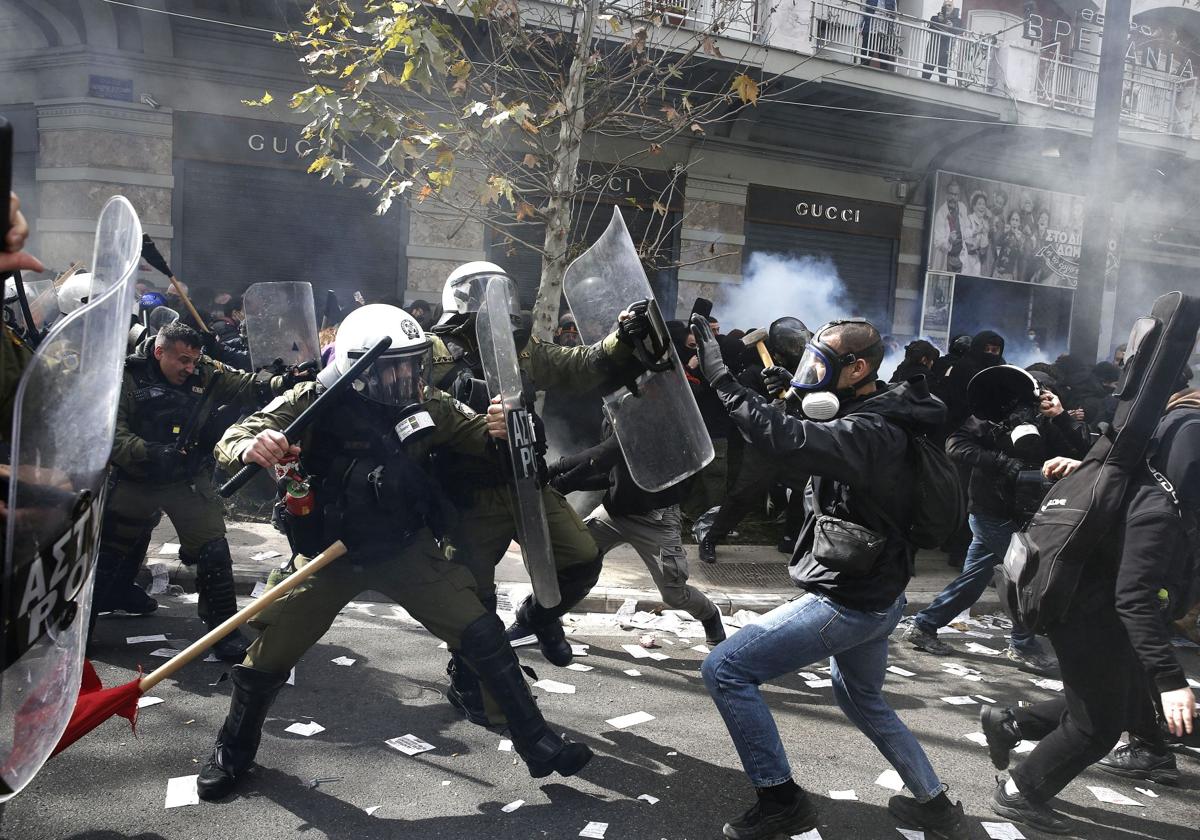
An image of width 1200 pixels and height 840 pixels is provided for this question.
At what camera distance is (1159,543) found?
3.16m

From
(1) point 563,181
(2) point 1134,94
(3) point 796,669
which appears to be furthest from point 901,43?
(3) point 796,669

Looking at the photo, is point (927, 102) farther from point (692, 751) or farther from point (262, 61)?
point (692, 751)

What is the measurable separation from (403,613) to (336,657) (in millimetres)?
920

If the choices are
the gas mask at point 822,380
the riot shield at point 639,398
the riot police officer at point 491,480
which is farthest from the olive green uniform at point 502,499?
the gas mask at point 822,380

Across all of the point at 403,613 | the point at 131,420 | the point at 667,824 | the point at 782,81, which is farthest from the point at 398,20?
the point at 782,81

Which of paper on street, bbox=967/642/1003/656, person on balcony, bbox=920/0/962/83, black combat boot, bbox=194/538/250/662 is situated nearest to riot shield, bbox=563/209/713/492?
black combat boot, bbox=194/538/250/662

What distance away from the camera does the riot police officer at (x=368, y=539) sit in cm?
333

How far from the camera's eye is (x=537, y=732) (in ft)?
11.2

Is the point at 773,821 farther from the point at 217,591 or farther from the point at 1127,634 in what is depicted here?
the point at 217,591

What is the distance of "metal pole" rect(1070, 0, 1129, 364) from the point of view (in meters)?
8.90

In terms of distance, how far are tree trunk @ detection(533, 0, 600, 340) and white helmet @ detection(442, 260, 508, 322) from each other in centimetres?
212

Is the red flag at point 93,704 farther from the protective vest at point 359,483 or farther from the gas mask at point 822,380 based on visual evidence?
the gas mask at point 822,380

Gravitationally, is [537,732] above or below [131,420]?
below

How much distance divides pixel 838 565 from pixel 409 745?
1905mm
